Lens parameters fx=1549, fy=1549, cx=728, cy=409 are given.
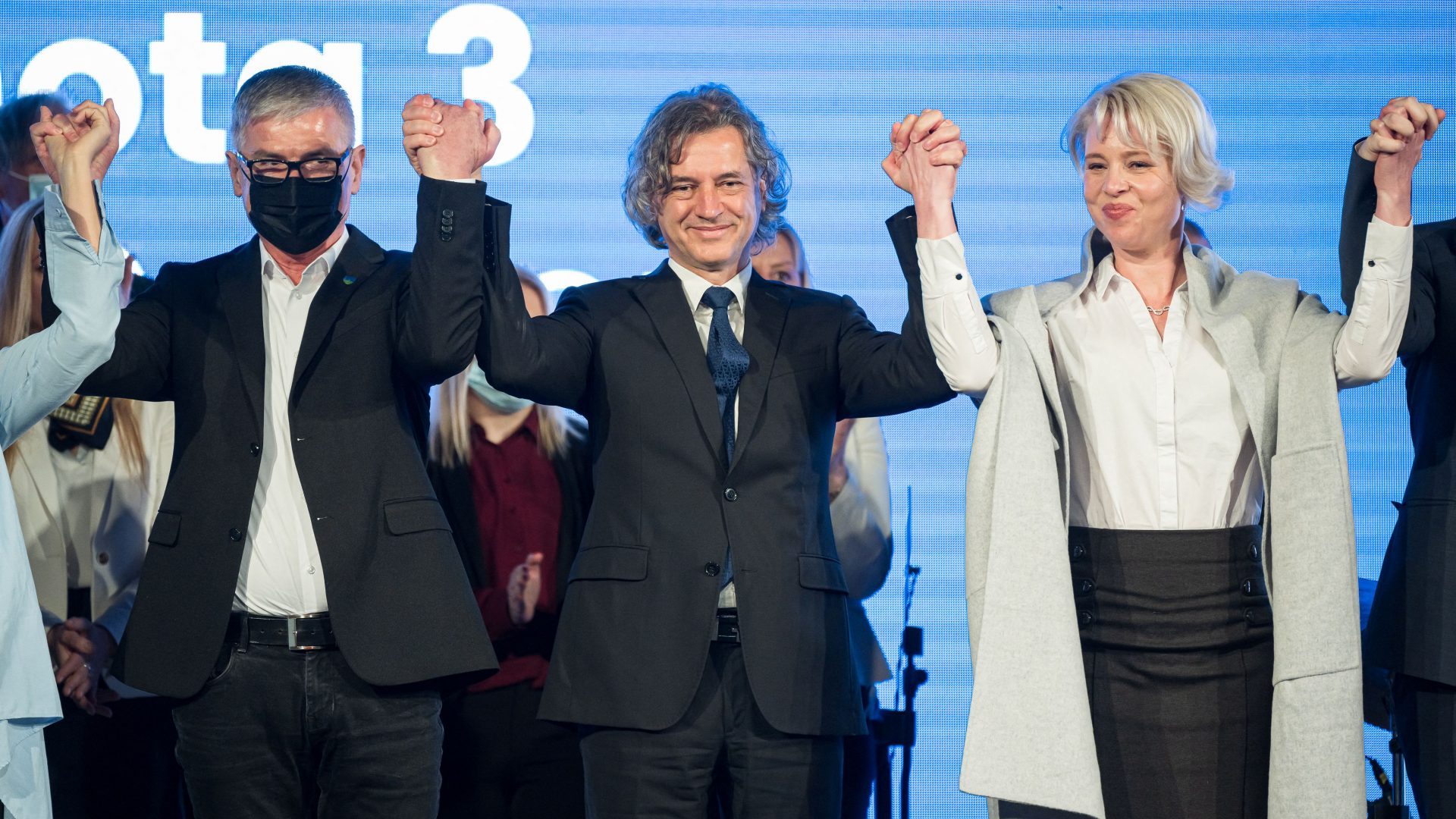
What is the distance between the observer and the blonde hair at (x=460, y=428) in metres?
3.72

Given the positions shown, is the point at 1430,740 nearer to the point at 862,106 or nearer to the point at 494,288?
the point at 494,288

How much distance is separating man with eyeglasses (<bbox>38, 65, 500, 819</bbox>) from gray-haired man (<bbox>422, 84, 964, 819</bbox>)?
15 centimetres

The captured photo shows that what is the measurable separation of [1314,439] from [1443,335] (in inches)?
16.8

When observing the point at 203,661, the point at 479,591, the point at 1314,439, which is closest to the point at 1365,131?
the point at 1314,439

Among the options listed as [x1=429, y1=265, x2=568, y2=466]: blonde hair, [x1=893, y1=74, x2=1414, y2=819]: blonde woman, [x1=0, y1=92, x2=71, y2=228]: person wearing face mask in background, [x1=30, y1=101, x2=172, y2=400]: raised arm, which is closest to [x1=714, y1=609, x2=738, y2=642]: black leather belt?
[x1=893, y1=74, x2=1414, y2=819]: blonde woman

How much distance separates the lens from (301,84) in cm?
276

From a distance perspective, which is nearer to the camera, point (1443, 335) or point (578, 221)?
point (1443, 335)

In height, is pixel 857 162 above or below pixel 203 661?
above

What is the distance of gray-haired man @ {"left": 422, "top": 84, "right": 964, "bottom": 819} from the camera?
2.54 meters

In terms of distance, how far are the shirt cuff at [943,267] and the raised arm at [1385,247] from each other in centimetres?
63

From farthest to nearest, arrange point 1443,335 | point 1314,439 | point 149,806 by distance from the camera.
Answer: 1. point 149,806
2. point 1443,335
3. point 1314,439

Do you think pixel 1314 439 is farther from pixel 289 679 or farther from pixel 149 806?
pixel 149 806

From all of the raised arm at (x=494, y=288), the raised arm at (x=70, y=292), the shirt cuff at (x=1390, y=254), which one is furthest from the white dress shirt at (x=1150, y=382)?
the raised arm at (x=70, y=292)

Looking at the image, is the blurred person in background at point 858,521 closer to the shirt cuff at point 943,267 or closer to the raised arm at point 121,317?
the shirt cuff at point 943,267
